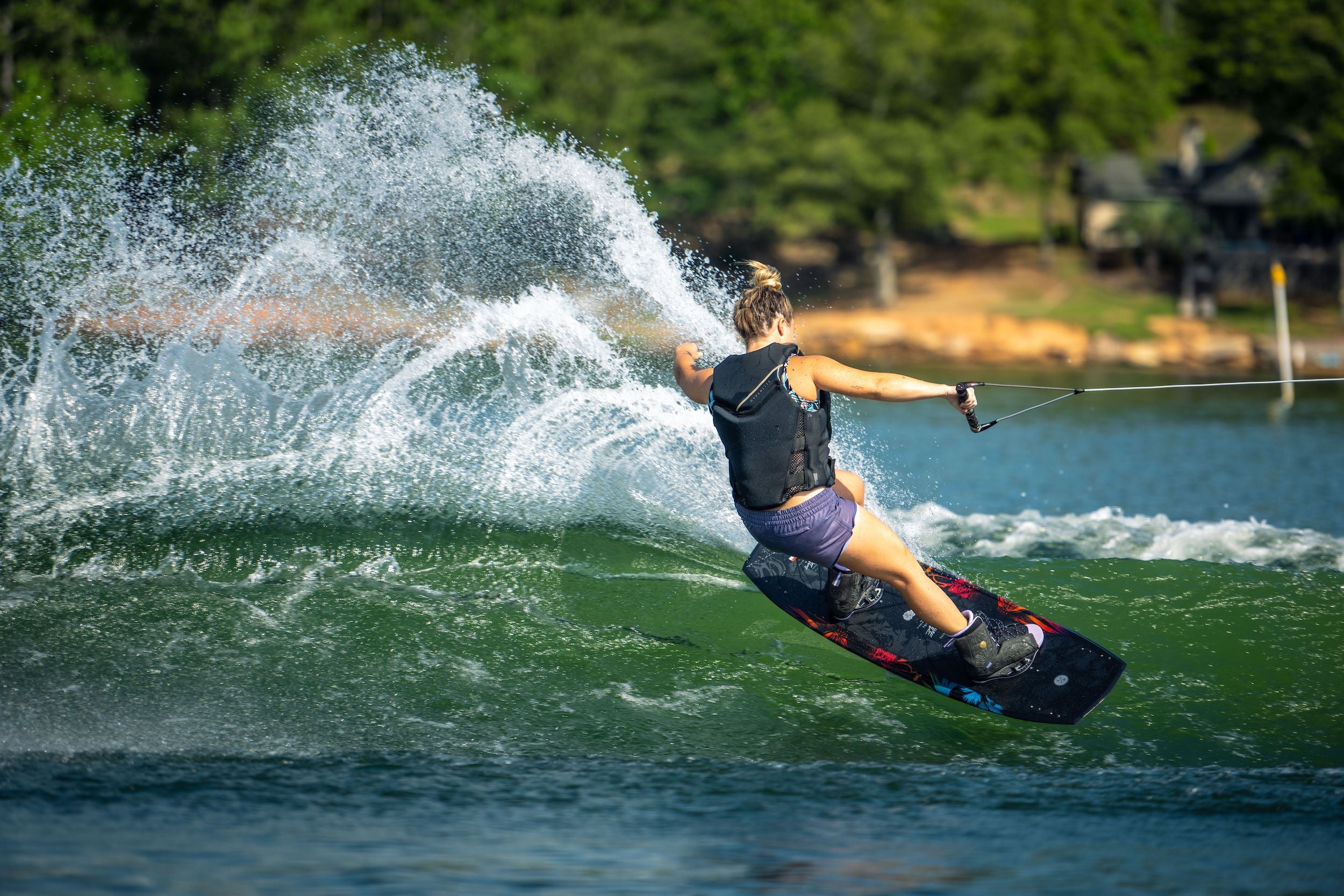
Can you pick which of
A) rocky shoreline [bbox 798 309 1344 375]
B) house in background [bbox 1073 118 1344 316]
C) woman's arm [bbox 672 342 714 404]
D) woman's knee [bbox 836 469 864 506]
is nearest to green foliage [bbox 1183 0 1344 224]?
house in background [bbox 1073 118 1344 316]

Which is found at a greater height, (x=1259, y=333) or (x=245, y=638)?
(x=1259, y=333)

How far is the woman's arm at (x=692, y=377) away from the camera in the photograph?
19.4 ft

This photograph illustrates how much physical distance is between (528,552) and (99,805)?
12.1 feet

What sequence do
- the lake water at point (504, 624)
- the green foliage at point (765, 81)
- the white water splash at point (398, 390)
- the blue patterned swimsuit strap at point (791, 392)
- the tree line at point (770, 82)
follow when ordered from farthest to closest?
the tree line at point (770, 82), the green foliage at point (765, 81), the white water splash at point (398, 390), the blue patterned swimsuit strap at point (791, 392), the lake water at point (504, 624)

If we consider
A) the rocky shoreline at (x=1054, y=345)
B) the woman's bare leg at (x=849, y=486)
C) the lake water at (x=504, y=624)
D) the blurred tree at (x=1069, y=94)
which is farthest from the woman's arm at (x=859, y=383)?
the blurred tree at (x=1069, y=94)

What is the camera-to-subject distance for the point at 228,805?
4.83m

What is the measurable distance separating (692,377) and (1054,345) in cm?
2752

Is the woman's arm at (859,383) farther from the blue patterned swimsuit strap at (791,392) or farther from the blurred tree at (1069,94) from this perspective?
the blurred tree at (1069,94)

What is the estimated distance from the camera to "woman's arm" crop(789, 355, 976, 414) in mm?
5348

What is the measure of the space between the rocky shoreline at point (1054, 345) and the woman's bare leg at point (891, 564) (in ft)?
77.4

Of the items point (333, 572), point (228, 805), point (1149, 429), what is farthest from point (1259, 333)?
point (228, 805)

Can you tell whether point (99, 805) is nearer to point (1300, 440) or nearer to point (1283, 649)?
point (1283, 649)

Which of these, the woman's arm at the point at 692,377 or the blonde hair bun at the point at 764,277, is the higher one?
the blonde hair bun at the point at 764,277

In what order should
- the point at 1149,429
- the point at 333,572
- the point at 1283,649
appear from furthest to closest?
1. the point at 1149,429
2. the point at 333,572
3. the point at 1283,649
